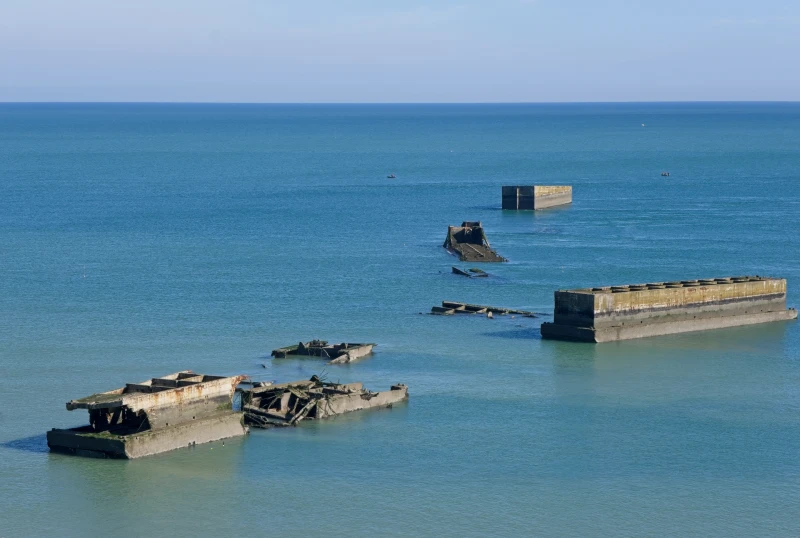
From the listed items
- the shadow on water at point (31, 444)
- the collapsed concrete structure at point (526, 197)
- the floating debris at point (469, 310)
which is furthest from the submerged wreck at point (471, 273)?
the collapsed concrete structure at point (526, 197)

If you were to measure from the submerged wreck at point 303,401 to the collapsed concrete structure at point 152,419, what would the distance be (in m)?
1.55

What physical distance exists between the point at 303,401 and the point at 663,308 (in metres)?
24.3

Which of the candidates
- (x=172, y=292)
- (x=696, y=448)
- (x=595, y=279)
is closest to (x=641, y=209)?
(x=595, y=279)

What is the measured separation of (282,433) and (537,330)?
2234 centimetres

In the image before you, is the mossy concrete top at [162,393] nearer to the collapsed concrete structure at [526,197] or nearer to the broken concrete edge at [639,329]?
the broken concrete edge at [639,329]

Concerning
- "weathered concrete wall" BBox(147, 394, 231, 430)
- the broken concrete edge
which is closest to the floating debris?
the broken concrete edge

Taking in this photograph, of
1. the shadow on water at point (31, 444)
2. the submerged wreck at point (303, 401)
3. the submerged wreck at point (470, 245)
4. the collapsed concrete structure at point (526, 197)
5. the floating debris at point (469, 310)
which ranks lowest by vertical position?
the shadow on water at point (31, 444)

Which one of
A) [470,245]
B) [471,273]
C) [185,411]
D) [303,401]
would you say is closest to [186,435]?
[185,411]

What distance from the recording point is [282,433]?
47.6 m

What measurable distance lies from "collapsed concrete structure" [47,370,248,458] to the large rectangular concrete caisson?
22861 millimetres

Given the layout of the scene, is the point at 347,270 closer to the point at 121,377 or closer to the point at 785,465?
the point at 121,377

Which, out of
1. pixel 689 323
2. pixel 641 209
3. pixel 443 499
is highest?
pixel 641 209

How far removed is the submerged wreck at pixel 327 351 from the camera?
193ft

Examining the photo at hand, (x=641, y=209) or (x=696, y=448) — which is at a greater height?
(x=641, y=209)
